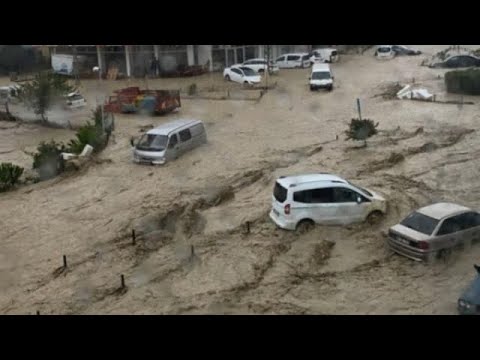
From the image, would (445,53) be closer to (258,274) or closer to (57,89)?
(57,89)

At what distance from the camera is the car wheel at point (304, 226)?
5570mm

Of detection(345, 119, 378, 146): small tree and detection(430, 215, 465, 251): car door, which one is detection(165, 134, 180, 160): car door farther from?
detection(430, 215, 465, 251): car door

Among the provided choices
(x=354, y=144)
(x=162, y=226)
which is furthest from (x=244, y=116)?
(x=162, y=226)

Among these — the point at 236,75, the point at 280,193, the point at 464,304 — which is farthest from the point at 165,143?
the point at 236,75

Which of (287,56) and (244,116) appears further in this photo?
(287,56)

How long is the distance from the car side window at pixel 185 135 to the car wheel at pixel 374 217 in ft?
10.0

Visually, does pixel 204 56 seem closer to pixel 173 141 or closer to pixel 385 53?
pixel 385 53

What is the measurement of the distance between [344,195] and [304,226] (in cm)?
43

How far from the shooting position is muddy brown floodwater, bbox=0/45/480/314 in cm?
462

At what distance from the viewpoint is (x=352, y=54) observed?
57.0ft

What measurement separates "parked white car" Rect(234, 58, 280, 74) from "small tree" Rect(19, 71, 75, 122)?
192 inches

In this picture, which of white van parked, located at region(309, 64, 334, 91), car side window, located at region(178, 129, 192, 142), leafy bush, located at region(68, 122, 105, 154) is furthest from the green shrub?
leafy bush, located at region(68, 122, 105, 154)

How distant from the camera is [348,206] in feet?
18.6

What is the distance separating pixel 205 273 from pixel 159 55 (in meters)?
10.5
